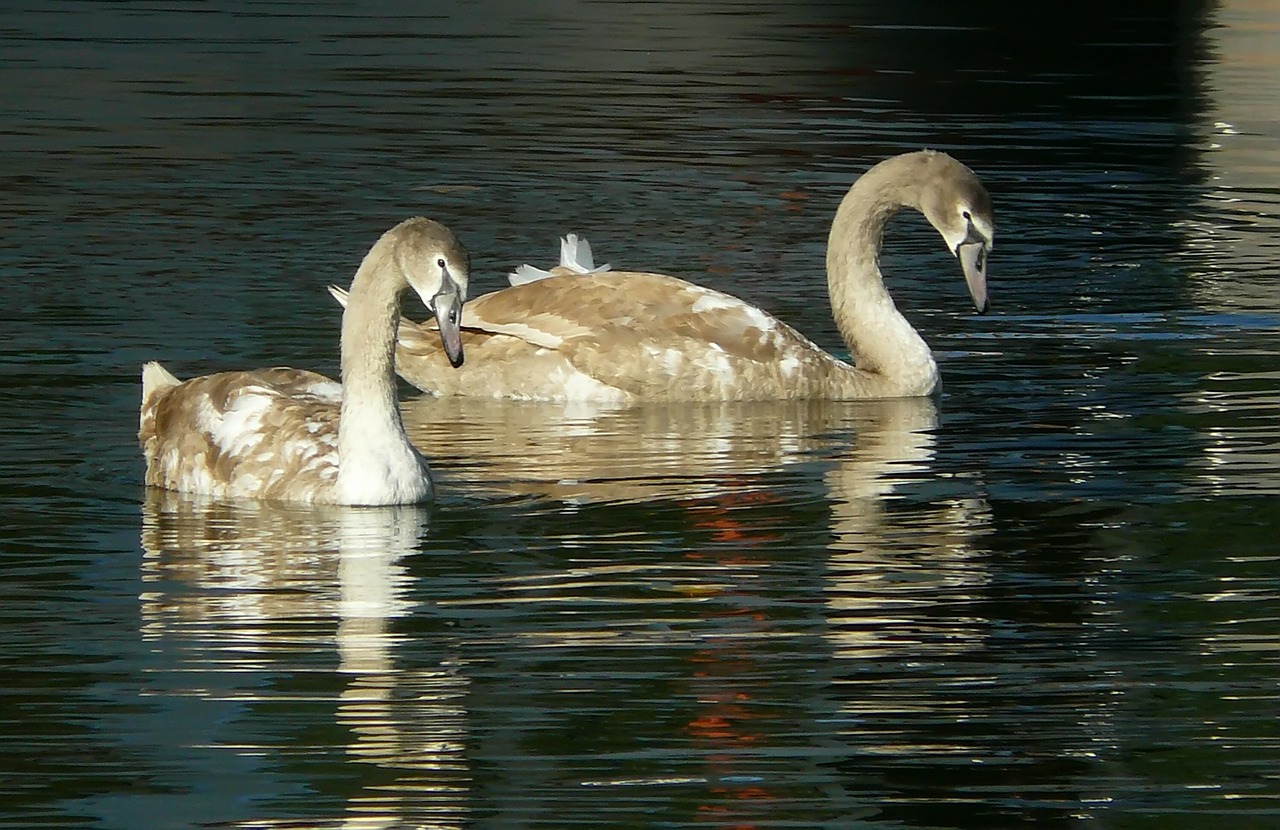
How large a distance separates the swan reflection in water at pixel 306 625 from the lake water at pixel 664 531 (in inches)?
0.9

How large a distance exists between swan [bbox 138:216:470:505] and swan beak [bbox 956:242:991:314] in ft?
12.3

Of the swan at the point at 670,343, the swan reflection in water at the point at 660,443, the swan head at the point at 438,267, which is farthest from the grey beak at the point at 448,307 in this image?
the swan at the point at 670,343

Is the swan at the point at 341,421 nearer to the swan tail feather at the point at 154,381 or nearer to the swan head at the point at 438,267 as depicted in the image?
the swan head at the point at 438,267

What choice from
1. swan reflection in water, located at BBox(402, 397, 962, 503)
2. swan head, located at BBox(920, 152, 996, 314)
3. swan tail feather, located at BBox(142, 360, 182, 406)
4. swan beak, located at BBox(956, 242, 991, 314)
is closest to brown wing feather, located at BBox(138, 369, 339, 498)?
swan tail feather, located at BBox(142, 360, 182, 406)

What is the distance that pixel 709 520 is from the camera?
38.2 ft

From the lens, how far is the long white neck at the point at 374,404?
11.7m

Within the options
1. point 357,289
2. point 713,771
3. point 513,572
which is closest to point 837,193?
point 357,289

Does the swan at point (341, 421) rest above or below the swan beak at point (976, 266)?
below

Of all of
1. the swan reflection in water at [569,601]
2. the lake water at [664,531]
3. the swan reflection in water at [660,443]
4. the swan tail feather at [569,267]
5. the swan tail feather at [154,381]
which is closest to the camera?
the lake water at [664,531]

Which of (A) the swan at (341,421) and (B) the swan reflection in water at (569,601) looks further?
(A) the swan at (341,421)

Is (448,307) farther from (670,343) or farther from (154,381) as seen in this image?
(670,343)

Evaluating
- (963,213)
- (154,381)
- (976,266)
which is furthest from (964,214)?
(154,381)

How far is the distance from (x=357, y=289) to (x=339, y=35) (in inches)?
1016

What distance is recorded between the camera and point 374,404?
1182 centimetres
